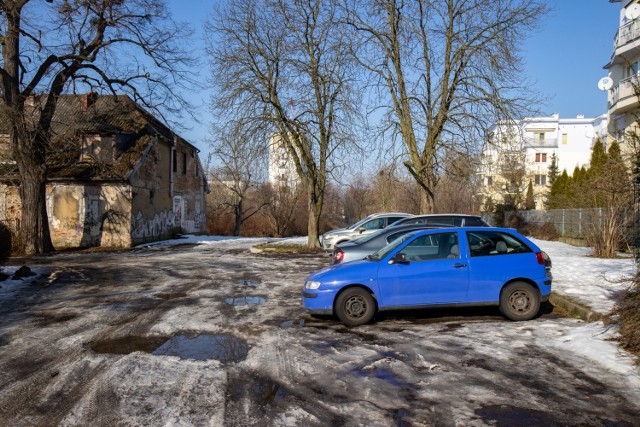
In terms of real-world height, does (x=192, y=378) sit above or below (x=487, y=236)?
below

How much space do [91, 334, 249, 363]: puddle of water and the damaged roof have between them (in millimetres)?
17207

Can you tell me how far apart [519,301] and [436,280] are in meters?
1.48

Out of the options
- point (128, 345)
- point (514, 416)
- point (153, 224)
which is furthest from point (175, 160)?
point (514, 416)

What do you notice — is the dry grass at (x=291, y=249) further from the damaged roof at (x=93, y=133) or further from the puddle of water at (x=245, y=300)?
the puddle of water at (x=245, y=300)

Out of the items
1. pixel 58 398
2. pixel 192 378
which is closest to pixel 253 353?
pixel 192 378

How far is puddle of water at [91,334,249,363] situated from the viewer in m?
6.48

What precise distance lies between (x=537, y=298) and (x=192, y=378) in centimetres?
578

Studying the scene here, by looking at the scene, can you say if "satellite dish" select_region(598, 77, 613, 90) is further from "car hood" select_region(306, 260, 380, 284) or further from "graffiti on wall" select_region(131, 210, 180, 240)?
"car hood" select_region(306, 260, 380, 284)

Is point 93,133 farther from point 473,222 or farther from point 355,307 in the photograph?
point 355,307

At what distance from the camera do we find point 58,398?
4984 mm

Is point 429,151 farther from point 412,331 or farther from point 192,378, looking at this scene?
point 192,378

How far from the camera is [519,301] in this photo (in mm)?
8516

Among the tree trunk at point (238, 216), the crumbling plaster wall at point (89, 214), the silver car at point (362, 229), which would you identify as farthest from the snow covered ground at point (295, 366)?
the tree trunk at point (238, 216)

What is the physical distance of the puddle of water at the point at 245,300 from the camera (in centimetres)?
1032
